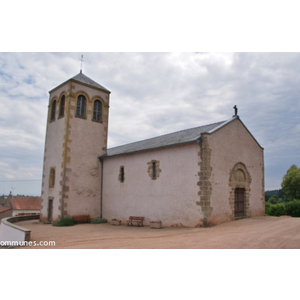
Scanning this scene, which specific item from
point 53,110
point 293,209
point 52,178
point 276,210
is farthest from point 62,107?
point 293,209

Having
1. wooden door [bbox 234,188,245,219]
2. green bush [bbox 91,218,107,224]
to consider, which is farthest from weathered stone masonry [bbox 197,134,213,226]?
green bush [bbox 91,218,107,224]

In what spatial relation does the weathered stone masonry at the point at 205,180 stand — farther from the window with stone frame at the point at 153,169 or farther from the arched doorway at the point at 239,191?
the window with stone frame at the point at 153,169

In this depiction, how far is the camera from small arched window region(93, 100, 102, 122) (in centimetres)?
1970

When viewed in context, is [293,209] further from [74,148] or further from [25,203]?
[25,203]

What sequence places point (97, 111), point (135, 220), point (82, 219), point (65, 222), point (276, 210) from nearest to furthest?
1. point (135, 220)
2. point (65, 222)
3. point (82, 219)
4. point (97, 111)
5. point (276, 210)

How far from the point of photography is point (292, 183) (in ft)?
119

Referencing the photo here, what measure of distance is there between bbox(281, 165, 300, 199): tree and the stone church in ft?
73.7

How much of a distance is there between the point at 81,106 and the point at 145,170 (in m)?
7.01

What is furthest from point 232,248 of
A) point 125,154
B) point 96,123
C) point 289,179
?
point 289,179

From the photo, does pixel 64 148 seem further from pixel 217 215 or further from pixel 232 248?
Answer: pixel 232 248

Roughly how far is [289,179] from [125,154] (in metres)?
29.1

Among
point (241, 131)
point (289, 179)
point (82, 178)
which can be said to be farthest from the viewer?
point (289, 179)

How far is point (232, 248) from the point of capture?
7.38m

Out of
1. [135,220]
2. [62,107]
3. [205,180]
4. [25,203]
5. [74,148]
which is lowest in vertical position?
[25,203]
